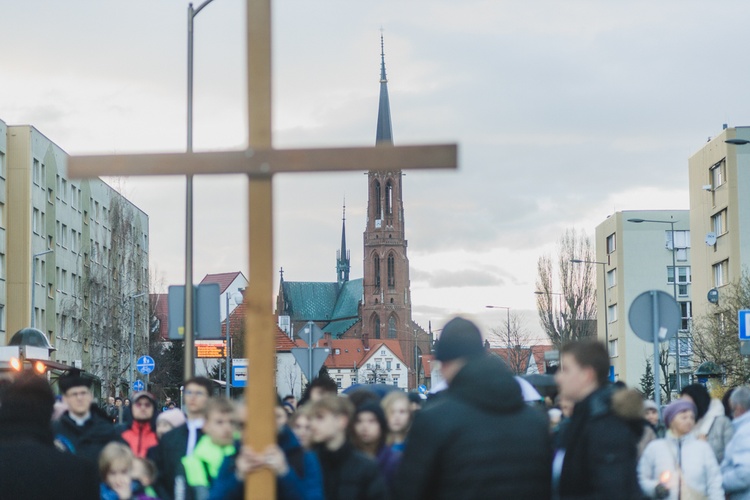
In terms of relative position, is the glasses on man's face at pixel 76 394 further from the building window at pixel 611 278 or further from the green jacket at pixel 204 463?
the building window at pixel 611 278

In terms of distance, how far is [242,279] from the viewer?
164 meters

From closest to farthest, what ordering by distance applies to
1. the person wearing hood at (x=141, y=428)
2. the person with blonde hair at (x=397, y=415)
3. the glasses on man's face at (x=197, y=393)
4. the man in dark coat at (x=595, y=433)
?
the man in dark coat at (x=595, y=433), the person with blonde hair at (x=397, y=415), the glasses on man's face at (x=197, y=393), the person wearing hood at (x=141, y=428)

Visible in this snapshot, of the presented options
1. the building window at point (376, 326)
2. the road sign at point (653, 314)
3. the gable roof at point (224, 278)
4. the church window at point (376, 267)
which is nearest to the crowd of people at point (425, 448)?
the road sign at point (653, 314)

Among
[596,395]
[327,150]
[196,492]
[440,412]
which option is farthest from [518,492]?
[196,492]

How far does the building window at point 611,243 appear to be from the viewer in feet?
316

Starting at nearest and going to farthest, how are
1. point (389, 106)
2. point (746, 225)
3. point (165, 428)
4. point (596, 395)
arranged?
point (596, 395) → point (165, 428) → point (746, 225) → point (389, 106)

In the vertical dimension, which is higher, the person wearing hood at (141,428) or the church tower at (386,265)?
the church tower at (386,265)

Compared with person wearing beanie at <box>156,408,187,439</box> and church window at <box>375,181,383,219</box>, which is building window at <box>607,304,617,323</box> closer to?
church window at <box>375,181,383,219</box>

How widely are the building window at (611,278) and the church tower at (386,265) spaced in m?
64.9

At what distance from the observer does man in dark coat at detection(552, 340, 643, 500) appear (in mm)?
5863

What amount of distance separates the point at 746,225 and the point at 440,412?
61087mm

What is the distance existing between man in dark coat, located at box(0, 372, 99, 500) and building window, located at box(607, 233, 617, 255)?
9241 centimetres

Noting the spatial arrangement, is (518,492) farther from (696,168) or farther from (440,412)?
(696,168)

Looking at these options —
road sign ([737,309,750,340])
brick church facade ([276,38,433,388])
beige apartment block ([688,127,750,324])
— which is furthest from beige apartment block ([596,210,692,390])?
road sign ([737,309,750,340])
